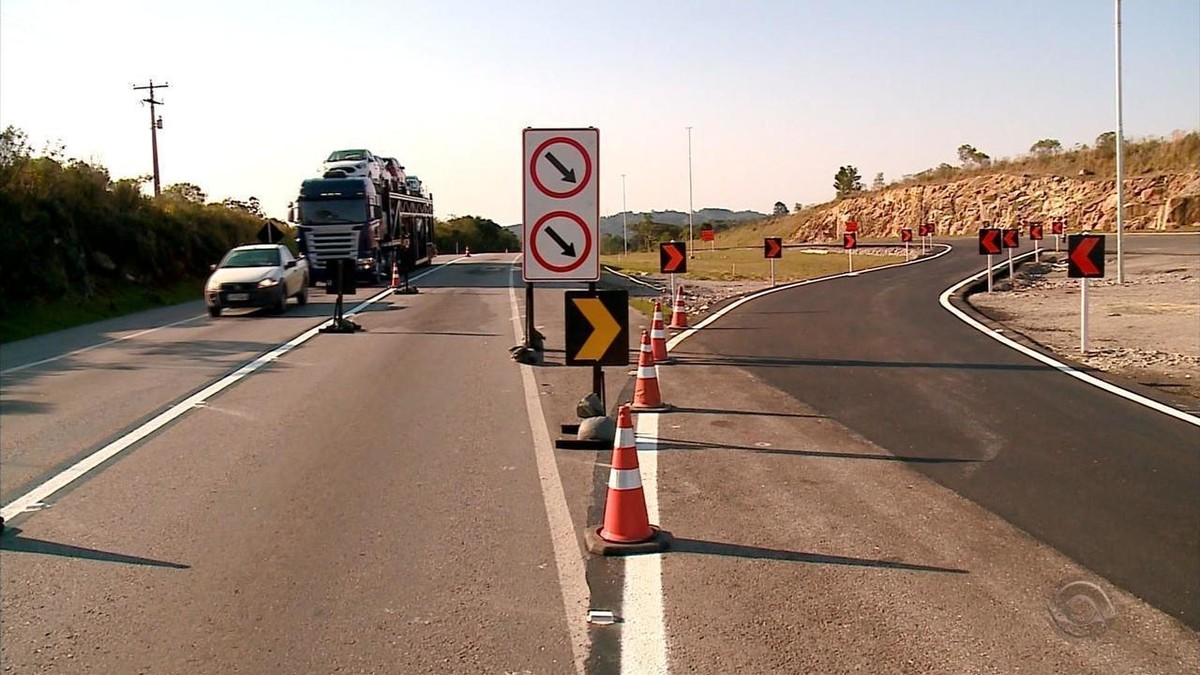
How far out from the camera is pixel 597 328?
9.16 meters

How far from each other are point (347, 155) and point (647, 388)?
27.5 metres

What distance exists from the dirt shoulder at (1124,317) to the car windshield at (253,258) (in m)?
16.2

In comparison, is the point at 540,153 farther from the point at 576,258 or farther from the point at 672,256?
the point at 672,256

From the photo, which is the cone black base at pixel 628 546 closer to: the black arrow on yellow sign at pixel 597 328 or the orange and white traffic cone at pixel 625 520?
the orange and white traffic cone at pixel 625 520

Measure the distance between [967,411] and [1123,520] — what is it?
13.7 ft

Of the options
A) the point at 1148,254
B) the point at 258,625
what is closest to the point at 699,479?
the point at 258,625

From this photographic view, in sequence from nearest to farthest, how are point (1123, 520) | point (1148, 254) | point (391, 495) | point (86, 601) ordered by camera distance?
point (86, 601), point (1123, 520), point (391, 495), point (1148, 254)

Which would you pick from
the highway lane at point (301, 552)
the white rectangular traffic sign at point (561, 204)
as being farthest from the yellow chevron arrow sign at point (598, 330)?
the highway lane at point (301, 552)

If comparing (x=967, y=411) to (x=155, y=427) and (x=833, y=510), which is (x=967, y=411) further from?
(x=155, y=427)

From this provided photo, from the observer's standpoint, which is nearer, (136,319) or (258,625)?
(258,625)

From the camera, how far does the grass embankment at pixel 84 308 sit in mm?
24083

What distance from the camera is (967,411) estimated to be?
37.4ft

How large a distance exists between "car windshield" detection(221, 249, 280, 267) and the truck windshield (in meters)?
7.69

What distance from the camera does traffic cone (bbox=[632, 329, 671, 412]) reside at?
1163cm
